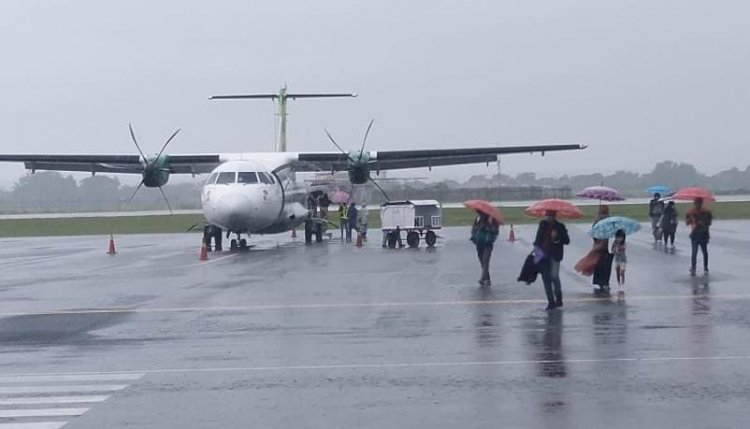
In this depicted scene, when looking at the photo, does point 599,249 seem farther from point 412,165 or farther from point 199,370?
point 412,165

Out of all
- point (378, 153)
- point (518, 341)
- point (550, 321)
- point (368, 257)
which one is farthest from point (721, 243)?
point (518, 341)

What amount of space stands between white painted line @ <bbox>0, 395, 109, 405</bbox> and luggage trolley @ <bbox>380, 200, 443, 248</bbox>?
23529 millimetres

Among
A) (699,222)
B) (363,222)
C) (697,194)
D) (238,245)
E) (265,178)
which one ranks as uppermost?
(265,178)

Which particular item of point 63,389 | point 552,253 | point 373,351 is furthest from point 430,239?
point 63,389

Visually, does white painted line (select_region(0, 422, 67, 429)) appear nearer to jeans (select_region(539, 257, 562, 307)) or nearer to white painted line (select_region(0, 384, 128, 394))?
white painted line (select_region(0, 384, 128, 394))

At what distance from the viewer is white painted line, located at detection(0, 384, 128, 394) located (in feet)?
32.8

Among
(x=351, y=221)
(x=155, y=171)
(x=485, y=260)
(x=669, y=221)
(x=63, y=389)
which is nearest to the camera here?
(x=63, y=389)

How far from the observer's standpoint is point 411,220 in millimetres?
33312

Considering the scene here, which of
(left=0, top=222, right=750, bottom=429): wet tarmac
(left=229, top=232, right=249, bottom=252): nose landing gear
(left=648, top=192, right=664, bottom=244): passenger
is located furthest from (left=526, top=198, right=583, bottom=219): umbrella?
(left=229, top=232, right=249, bottom=252): nose landing gear

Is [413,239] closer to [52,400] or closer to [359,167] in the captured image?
[359,167]

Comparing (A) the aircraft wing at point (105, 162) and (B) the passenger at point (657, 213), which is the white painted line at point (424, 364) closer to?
(B) the passenger at point (657, 213)

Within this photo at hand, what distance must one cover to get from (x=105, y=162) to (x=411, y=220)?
12.9 m

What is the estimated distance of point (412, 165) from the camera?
140 feet

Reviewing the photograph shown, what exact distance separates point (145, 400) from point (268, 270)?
49.2 ft
